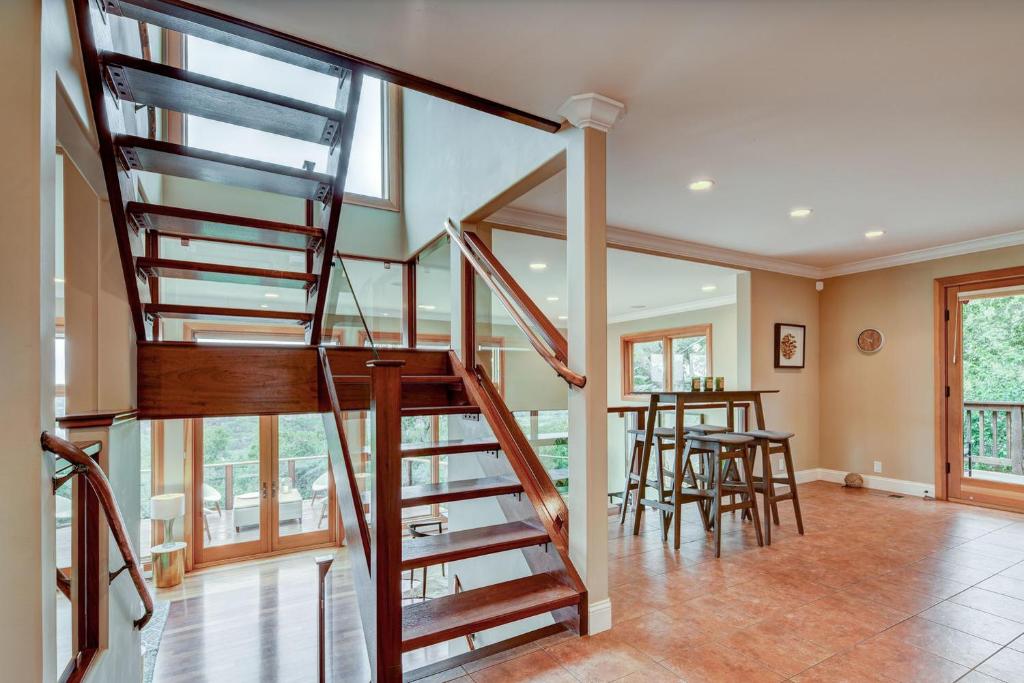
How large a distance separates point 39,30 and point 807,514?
5.31m

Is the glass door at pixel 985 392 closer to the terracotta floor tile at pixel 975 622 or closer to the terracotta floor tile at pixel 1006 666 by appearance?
the terracotta floor tile at pixel 975 622

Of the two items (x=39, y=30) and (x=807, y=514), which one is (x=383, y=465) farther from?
(x=807, y=514)

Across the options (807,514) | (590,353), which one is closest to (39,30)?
(590,353)

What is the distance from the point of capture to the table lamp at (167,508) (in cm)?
556

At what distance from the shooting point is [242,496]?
6367 mm

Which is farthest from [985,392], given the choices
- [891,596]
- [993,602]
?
[891,596]

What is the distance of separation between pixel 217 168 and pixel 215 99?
0.35 metres

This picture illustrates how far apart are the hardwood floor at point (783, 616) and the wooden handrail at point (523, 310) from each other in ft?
3.95

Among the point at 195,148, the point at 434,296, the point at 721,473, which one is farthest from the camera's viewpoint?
the point at 434,296

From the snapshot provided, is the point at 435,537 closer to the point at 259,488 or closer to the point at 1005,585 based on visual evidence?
the point at 1005,585

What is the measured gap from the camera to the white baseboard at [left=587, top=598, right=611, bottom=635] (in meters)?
2.31

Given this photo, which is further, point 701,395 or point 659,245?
point 659,245

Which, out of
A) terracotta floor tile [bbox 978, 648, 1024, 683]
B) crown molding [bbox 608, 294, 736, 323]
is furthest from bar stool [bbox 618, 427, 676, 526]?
crown molding [bbox 608, 294, 736, 323]

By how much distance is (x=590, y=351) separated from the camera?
2.36 metres
